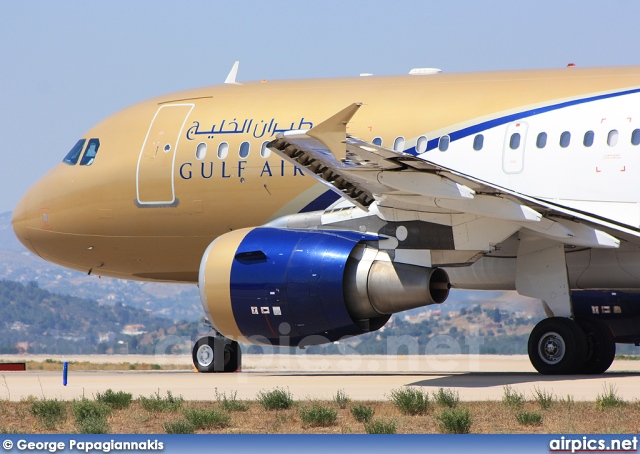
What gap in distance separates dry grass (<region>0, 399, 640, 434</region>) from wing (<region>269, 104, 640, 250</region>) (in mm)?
3171

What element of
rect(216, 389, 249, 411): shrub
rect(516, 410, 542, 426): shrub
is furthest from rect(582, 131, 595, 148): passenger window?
rect(216, 389, 249, 411): shrub

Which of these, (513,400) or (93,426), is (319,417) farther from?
(513,400)

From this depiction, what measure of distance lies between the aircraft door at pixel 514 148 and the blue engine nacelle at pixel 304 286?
84.7 inches

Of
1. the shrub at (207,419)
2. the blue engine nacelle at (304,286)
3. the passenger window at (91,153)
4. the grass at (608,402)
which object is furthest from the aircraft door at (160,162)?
the grass at (608,402)

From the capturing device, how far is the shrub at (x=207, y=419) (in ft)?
39.1

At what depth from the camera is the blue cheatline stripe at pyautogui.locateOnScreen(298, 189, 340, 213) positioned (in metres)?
19.1

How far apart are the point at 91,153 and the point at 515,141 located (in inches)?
337

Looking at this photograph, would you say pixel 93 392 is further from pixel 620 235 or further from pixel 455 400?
pixel 620 235

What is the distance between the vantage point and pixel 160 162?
20.8 metres

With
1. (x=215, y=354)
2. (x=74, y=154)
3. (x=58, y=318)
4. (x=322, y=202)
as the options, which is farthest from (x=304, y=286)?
(x=58, y=318)

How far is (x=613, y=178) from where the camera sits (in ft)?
56.2

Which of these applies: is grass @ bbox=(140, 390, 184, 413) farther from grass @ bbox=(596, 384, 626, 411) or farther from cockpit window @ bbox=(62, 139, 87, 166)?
cockpit window @ bbox=(62, 139, 87, 166)

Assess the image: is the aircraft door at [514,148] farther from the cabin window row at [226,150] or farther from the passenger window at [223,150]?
the passenger window at [223,150]

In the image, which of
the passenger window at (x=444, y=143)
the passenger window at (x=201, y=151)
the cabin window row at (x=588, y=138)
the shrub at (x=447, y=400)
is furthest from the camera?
the passenger window at (x=201, y=151)
